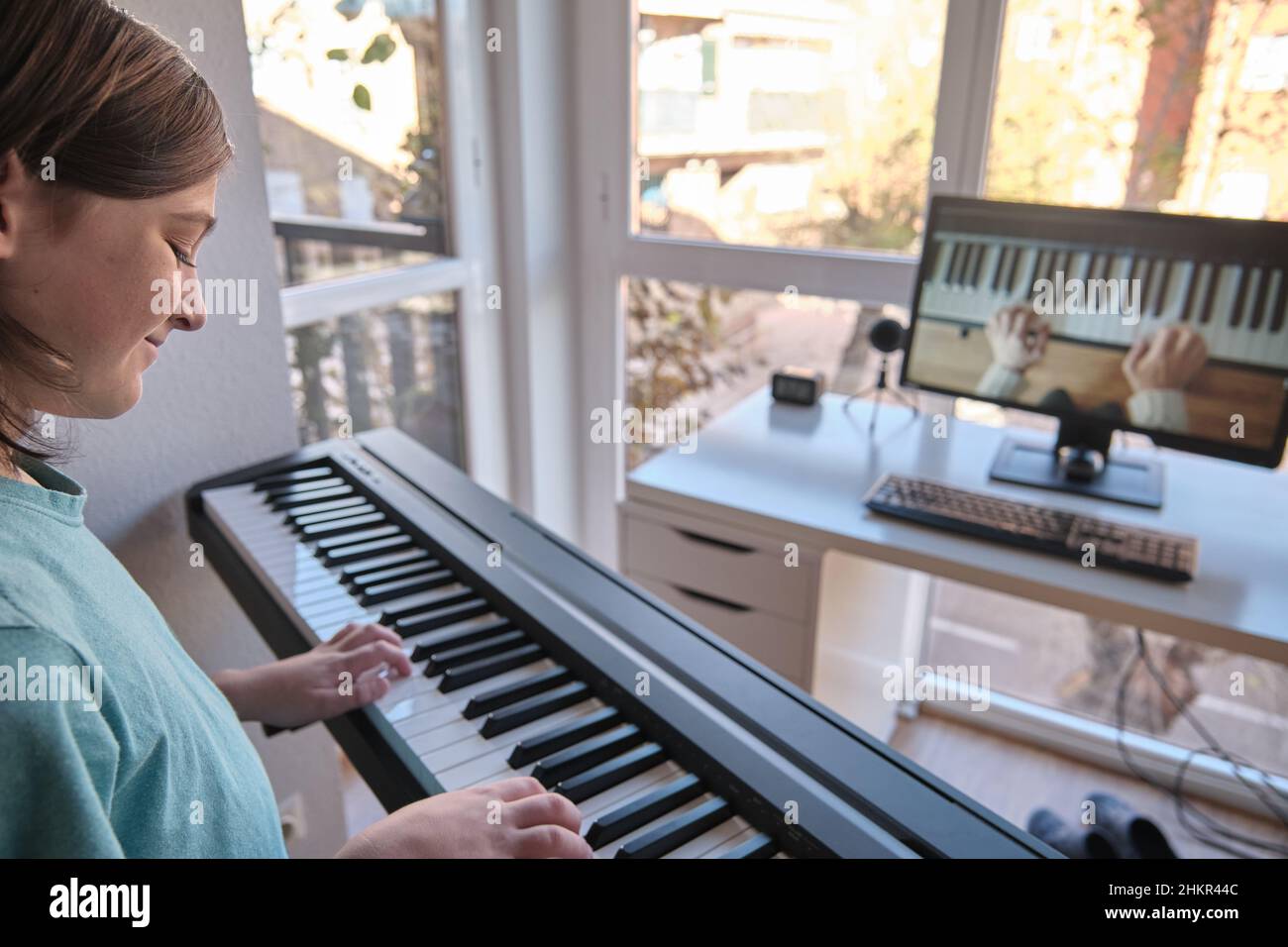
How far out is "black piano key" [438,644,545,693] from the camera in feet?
3.21

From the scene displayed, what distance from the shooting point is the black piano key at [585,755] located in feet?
2.74

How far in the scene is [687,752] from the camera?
2.78 ft

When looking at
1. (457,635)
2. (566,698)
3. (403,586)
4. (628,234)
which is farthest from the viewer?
(628,234)

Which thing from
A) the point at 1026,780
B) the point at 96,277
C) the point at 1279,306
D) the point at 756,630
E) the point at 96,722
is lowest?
the point at 1026,780

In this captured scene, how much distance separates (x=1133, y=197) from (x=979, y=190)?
11.3 inches

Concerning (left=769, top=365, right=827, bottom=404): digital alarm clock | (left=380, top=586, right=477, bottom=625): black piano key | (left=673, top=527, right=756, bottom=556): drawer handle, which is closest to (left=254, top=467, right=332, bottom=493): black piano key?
(left=380, top=586, right=477, bottom=625): black piano key

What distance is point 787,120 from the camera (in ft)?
7.30

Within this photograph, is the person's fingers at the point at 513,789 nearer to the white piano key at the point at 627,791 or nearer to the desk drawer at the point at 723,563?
the white piano key at the point at 627,791

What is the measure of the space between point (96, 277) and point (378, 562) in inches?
24.4

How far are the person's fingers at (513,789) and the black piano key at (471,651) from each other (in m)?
0.24

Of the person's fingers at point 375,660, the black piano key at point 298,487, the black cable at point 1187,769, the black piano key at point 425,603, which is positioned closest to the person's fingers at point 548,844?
the person's fingers at point 375,660

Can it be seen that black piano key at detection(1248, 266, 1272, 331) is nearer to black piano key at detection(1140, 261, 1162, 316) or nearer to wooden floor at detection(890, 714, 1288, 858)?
black piano key at detection(1140, 261, 1162, 316)

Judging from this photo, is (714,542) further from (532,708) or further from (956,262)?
(532,708)

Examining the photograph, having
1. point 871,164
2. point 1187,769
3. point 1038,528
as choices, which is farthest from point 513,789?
point 1187,769
